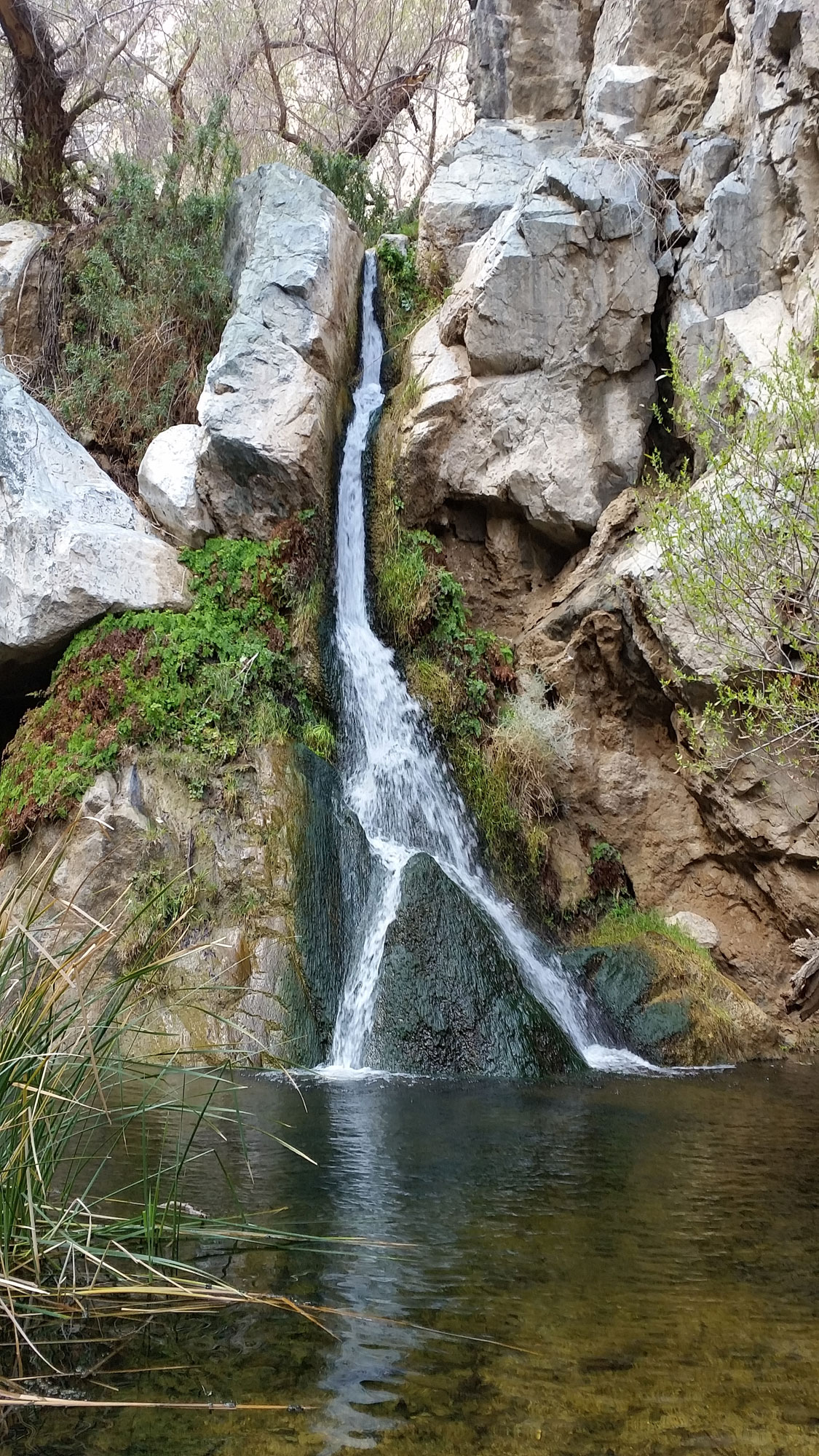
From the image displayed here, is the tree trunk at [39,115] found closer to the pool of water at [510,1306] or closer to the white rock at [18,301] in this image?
the white rock at [18,301]

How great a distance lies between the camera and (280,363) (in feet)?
38.8

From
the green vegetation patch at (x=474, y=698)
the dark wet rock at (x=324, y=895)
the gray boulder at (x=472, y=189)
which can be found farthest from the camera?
the gray boulder at (x=472, y=189)

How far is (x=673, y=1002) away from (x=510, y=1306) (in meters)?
6.27

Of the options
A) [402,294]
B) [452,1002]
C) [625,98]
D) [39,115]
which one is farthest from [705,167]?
[39,115]

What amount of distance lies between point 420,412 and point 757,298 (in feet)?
12.0

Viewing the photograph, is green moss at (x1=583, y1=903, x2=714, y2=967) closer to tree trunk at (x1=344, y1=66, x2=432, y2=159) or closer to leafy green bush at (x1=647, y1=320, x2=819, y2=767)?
leafy green bush at (x1=647, y1=320, x2=819, y2=767)

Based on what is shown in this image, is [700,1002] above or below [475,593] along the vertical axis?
below

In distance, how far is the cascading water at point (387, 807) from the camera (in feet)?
28.5

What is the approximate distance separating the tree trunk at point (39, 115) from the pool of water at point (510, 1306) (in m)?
14.7

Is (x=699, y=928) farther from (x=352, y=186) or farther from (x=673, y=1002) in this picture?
(x=352, y=186)

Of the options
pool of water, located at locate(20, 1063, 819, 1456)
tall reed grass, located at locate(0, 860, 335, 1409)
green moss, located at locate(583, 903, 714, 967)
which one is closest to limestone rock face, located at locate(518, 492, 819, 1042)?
green moss, located at locate(583, 903, 714, 967)

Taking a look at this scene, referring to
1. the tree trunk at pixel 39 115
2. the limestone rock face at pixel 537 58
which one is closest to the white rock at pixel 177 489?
the tree trunk at pixel 39 115

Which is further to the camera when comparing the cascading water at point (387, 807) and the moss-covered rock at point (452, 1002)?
the cascading water at point (387, 807)

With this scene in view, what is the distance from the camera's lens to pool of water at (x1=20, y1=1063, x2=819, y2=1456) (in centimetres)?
244
